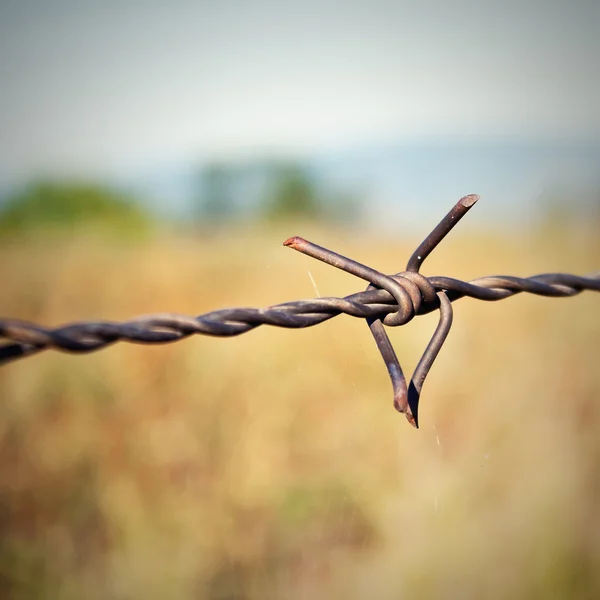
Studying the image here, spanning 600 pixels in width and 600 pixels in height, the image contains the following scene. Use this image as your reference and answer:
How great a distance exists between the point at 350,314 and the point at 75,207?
74.7ft

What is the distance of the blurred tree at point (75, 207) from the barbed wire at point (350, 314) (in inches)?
717

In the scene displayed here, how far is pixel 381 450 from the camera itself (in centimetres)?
322

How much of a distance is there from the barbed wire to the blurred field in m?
0.84

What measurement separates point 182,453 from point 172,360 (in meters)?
1.55

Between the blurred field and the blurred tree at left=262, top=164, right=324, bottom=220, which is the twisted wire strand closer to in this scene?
the blurred field

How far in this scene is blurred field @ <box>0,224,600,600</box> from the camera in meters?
2.31

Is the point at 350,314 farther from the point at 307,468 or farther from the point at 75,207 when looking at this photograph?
the point at 75,207

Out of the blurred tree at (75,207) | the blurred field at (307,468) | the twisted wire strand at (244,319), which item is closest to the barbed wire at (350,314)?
the twisted wire strand at (244,319)

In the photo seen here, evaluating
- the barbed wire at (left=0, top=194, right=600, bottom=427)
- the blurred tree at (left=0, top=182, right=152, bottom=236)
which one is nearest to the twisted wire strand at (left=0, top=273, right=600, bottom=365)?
the barbed wire at (left=0, top=194, right=600, bottom=427)

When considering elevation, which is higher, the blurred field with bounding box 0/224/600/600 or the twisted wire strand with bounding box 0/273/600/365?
the twisted wire strand with bounding box 0/273/600/365

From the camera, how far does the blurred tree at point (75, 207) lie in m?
19.0

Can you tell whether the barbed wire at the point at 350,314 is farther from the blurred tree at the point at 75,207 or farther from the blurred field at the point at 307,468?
the blurred tree at the point at 75,207

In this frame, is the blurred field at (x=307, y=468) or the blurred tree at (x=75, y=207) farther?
the blurred tree at (x=75, y=207)

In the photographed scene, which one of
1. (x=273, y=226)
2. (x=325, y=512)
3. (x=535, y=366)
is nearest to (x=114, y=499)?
(x=325, y=512)
